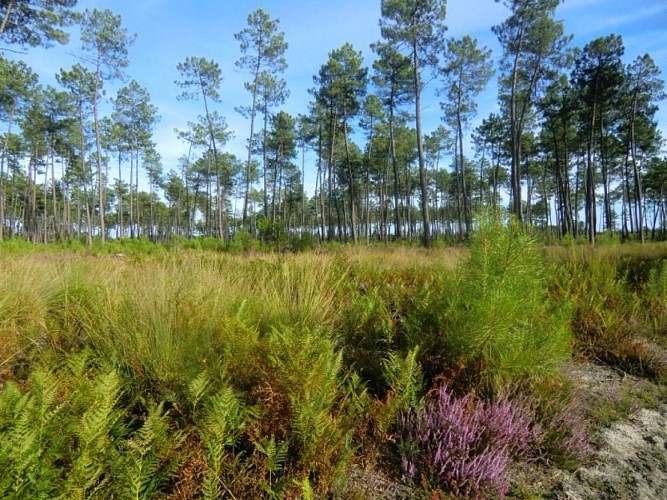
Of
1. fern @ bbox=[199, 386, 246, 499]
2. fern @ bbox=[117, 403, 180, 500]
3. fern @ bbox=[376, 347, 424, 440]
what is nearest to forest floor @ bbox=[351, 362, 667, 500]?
fern @ bbox=[376, 347, 424, 440]

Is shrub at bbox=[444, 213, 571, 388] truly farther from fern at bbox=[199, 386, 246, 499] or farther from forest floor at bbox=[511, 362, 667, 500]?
fern at bbox=[199, 386, 246, 499]

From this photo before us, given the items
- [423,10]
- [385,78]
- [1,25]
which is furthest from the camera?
[385,78]

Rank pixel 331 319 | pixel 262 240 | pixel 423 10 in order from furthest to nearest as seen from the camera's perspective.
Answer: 1. pixel 423 10
2. pixel 262 240
3. pixel 331 319

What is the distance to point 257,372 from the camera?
6.33 ft

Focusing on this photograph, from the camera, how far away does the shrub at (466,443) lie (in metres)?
1.58

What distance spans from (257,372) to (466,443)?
1.23m

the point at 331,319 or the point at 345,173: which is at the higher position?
the point at 345,173

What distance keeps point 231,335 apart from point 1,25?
18393 mm

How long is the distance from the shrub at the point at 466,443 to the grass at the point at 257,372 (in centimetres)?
9

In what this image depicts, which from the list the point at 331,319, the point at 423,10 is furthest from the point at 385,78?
the point at 331,319

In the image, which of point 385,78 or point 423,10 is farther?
point 385,78

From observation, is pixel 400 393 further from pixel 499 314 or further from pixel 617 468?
pixel 617 468

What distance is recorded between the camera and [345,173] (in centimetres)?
3488

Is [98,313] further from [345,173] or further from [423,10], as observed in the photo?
[345,173]
